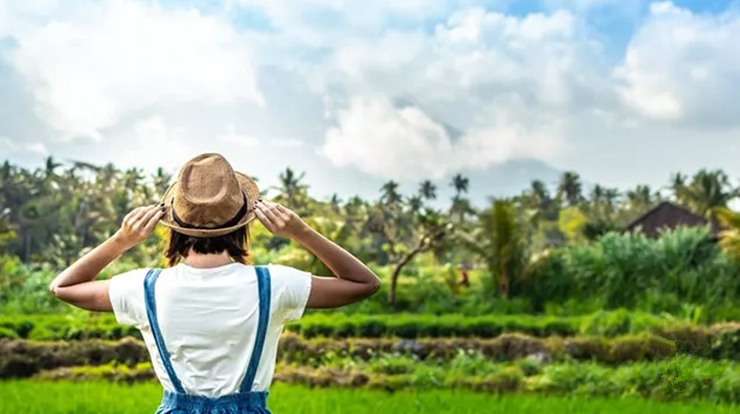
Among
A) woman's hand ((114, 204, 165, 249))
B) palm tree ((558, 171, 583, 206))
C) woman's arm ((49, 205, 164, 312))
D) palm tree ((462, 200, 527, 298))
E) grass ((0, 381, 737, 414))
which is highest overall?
palm tree ((558, 171, 583, 206))

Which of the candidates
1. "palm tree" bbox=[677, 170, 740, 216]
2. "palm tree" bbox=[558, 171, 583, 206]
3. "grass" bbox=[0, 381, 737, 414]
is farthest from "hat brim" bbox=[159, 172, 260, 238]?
"palm tree" bbox=[558, 171, 583, 206]

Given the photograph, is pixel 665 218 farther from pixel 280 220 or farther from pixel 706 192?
pixel 280 220

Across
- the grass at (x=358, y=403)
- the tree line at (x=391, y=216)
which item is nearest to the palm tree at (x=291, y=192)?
the tree line at (x=391, y=216)

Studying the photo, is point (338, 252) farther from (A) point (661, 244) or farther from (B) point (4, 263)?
(B) point (4, 263)

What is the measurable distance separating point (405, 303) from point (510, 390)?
9982mm

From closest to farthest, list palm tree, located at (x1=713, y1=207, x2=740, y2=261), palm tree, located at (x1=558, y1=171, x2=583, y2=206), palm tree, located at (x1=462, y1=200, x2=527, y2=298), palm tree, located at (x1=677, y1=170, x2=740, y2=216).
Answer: palm tree, located at (x1=713, y1=207, x2=740, y2=261), palm tree, located at (x1=462, y1=200, x2=527, y2=298), palm tree, located at (x1=677, y1=170, x2=740, y2=216), palm tree, located at (x1=558, y1=171, x2=583, y2=206)

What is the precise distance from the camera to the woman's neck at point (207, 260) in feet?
6.09

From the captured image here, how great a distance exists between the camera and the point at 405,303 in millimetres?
18297

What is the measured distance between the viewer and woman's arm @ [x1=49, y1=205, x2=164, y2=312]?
6.02 ft

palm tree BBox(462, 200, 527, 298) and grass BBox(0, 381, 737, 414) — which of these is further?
palm tree BBox(462, 200, 527, 298)

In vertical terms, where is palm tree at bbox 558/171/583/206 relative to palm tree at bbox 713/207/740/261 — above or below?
above

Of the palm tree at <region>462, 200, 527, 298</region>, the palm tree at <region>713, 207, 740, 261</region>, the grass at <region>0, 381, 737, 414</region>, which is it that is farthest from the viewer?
the palm tree at <region>462, 200, 527, 298</region>

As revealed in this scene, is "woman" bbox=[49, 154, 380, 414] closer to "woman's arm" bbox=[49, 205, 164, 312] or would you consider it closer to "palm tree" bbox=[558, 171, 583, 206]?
"woman's arm" bbox=[49, 205, 164, 312]

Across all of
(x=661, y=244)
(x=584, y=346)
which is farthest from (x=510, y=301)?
(x=584, y=346)
